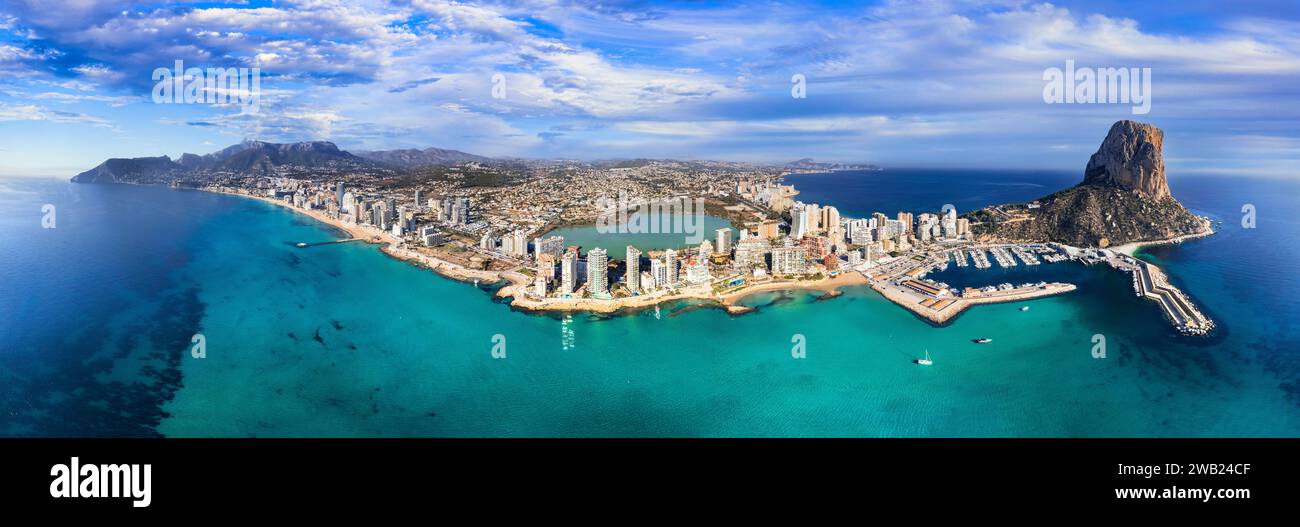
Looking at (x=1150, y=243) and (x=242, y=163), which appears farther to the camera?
(x=242, y=163)

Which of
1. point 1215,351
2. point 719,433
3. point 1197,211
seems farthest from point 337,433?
point 1197,211

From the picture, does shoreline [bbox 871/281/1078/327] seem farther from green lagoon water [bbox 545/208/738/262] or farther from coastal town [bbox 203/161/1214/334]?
green lagoon water [bbox 545/208/738/262]

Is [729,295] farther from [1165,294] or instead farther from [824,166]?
[824,166]

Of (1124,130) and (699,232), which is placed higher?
(1124,130)

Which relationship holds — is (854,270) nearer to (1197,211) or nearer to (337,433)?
(337,433)

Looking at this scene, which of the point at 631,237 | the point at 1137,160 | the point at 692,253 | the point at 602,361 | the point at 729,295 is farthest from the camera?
the point at 631,237

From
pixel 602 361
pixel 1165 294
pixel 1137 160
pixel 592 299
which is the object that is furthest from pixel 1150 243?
pixel 602 361
